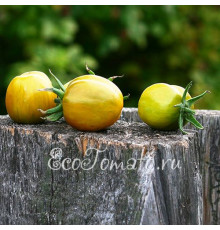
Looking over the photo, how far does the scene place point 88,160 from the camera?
1.78m

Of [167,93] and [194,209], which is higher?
[167,93]

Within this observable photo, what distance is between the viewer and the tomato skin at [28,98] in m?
1.96

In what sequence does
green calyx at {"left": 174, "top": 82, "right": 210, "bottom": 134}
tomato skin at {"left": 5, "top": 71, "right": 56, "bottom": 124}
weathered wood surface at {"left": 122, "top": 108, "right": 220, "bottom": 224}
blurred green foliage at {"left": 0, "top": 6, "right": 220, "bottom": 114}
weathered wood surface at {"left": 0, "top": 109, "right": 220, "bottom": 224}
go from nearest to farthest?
weathered wood surface at {"left": 0, "top": 109, "right": 220, "bottom": 224} < green calyx at {"left": 174, "top": 82, "right": 210, "bottom": 134} < tomato skin at {"left": 5, "top": 71, "right": 56, "bottom": 124} < weathered wood surface at {"left": 122, "top": 108, "right": 220, "bottom": 224} < blurred green foliage at {"left": 0, "top": 6, "right": 220, "bottom": 114}

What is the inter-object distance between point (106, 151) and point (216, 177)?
944 mm

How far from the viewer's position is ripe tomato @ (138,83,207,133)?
1.86 meters

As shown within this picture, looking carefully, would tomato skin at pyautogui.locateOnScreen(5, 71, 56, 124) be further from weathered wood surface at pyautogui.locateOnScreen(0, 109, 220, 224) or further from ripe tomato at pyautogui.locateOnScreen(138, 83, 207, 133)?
ripe tomato at pyautogui.locateOnScreen(138, 83, 207, 133)

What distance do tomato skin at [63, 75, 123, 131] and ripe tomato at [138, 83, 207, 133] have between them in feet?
0.42

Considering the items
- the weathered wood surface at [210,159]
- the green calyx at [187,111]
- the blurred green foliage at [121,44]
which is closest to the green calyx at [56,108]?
the green calyx at [187,111]

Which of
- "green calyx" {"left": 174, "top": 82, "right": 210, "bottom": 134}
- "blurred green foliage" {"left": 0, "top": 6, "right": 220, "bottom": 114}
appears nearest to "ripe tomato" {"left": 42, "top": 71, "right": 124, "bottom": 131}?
"green calyx" {"left": 174, "top": 82, "right": 210, "bottom": 134}

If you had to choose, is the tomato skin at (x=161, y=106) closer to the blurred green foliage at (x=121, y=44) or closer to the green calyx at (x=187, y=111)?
the green calyx at (x=187, y=111)

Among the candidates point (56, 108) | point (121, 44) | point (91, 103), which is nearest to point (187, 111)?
point (91, 103)

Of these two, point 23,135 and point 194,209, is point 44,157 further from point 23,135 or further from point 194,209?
point 194,209

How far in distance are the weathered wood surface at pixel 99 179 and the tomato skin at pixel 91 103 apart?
5cm

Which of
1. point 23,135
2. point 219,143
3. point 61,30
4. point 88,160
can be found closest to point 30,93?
point 23,135
